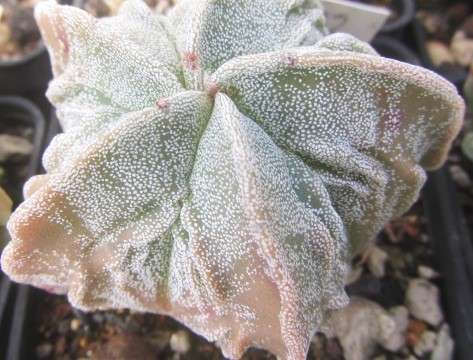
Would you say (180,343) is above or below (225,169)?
below

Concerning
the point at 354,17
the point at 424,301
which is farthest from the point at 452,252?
the point at 354,17

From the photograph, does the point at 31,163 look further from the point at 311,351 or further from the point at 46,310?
the point at 311,351

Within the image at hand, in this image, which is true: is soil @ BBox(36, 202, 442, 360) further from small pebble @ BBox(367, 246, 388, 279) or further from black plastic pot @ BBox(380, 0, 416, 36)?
black plastic pot @ BBox(380, 0, 416, 36)

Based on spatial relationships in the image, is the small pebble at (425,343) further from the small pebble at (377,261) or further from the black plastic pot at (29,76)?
the black plastic pot at (29,76)

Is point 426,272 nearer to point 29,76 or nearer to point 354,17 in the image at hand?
point 354,17

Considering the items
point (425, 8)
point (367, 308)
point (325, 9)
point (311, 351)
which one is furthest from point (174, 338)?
point (425, 8)

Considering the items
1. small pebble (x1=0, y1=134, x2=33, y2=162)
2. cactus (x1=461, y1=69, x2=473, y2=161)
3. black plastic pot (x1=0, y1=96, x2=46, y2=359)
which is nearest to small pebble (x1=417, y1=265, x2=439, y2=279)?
cactus (x1=461, y1=69, x2=473, y2=161)
